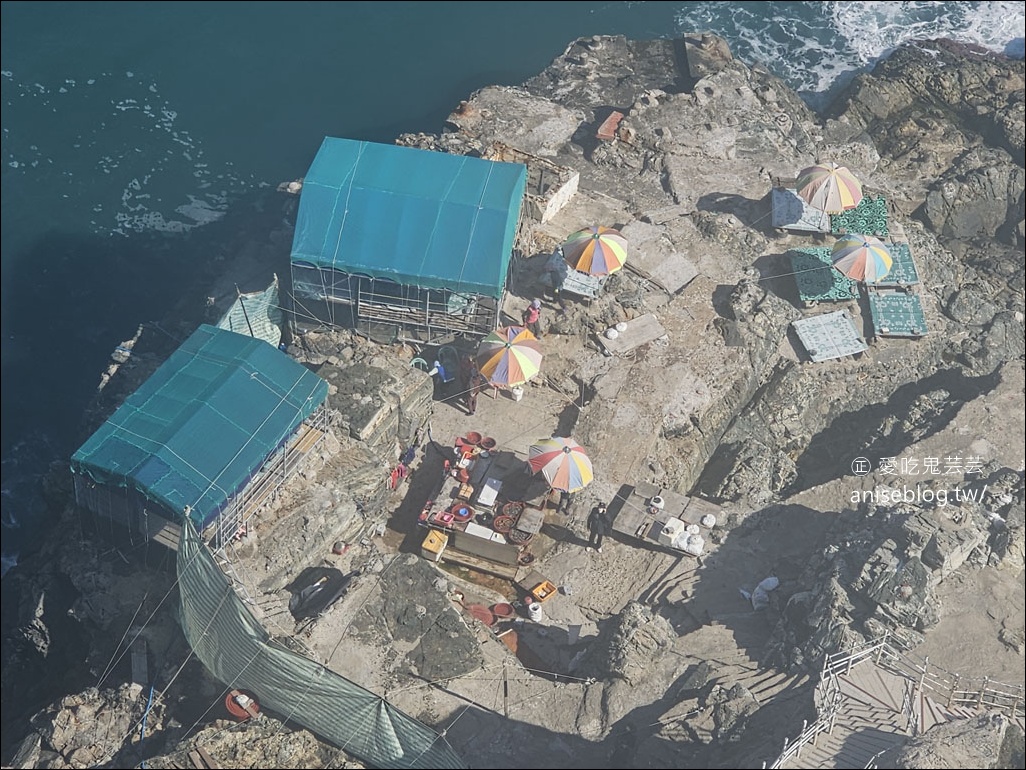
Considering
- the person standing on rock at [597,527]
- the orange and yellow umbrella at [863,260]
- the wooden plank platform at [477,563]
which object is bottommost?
the wooden plank platform at [477,563]

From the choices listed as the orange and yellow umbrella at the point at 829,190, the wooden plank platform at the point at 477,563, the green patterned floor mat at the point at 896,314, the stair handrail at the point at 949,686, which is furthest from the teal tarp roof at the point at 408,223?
the stair handrail at the point at 949,686

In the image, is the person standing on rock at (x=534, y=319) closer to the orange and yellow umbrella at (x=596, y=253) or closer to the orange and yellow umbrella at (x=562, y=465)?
the orange and yellow umbrella at (x=596, y=253)

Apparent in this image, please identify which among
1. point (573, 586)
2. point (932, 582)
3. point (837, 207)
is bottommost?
point (573, 586)

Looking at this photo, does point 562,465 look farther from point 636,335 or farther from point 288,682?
point 288,682

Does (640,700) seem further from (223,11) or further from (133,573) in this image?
(223,11)

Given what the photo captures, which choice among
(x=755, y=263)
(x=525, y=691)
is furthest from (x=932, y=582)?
(x=755, y=263)

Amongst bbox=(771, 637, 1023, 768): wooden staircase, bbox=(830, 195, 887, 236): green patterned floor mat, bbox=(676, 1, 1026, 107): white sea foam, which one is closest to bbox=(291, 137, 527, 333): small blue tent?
bbox=(830, 195, 887, 236): green patterned floor mat

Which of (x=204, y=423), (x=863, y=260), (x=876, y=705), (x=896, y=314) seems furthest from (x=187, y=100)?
(x=876, y=705)
